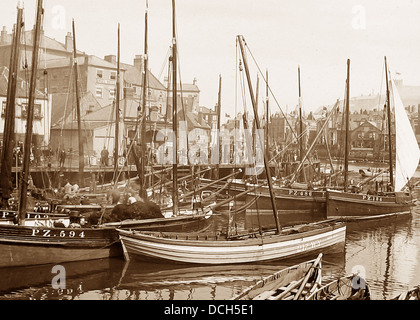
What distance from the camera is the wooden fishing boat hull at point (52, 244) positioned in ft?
62.8

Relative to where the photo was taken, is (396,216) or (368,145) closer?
(396,216)

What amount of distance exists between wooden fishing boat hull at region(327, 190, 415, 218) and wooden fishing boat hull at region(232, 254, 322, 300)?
1987 centimetres

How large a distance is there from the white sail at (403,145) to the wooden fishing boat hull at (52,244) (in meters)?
22.1

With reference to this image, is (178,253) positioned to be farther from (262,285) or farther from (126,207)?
(262,285)

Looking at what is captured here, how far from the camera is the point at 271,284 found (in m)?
14.5

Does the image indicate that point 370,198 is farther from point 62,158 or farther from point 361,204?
point 62,158

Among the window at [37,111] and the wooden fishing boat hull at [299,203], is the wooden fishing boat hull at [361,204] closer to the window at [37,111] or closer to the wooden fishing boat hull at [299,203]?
the wooden fishing boat hull at [299,203]

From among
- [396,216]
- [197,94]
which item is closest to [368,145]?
[197,94]

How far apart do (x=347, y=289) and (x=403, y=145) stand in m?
22.8

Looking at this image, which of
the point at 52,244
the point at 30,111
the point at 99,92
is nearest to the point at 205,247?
the point at 52,244

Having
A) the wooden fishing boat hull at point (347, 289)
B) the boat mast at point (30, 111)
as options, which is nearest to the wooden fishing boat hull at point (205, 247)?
the boat mast at point (30, 111)

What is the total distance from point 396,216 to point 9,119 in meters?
29.0
